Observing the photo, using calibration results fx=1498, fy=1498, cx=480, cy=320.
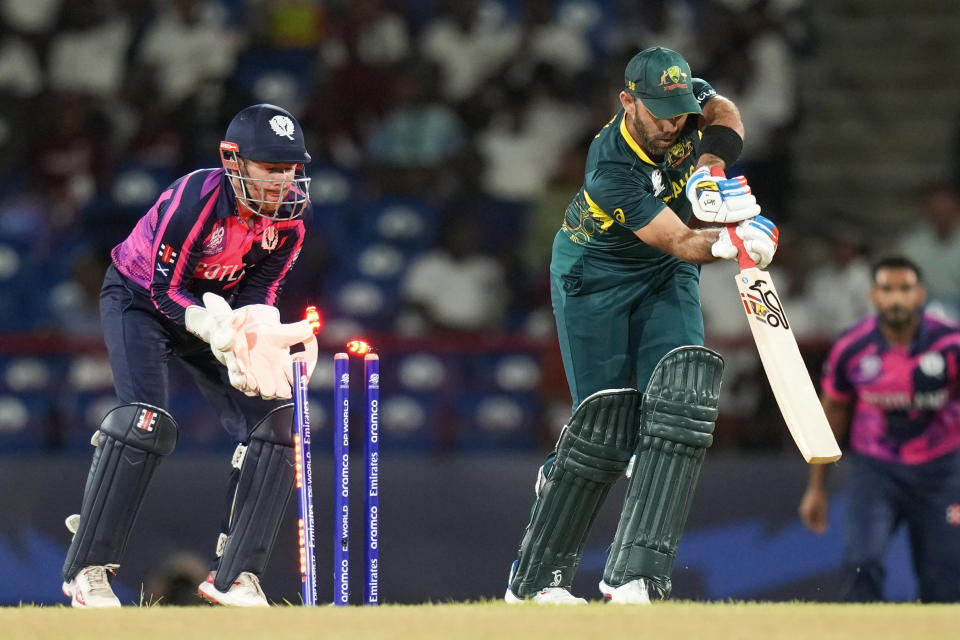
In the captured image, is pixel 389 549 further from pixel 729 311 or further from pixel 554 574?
pixel 554 574

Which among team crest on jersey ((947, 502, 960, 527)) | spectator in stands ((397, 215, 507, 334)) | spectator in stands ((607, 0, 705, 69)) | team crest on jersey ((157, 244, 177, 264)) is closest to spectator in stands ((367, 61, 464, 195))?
spectator in stands ((397, 215, 507, 334))

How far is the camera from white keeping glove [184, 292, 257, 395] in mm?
4844

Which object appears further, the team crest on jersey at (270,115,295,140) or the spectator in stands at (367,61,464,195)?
the spectator in stands at (367,61,464,195)

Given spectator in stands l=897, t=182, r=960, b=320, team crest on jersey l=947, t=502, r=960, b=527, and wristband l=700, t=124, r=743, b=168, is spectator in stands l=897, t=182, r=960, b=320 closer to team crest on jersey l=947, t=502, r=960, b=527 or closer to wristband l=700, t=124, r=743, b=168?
team crest on jersey l=947, t=502, r=960, b=527

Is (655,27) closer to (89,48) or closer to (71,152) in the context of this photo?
(89,48)

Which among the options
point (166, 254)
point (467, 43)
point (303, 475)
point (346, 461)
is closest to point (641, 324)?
point (346, 461)

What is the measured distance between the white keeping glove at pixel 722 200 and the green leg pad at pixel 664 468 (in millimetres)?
435

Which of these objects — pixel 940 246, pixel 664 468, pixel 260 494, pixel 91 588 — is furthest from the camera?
pixel 940 246

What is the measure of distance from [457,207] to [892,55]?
12.4 feet

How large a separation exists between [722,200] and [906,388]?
311cm

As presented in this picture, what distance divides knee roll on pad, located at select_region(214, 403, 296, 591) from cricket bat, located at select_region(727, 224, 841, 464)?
5.47 feet

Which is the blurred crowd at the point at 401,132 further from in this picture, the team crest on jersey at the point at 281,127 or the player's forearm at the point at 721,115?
the player's forearm at the point at 721,115

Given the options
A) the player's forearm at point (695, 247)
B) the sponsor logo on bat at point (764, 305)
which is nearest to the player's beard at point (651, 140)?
the player's forearm at point (695, 247)

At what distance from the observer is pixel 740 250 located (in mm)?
4570
